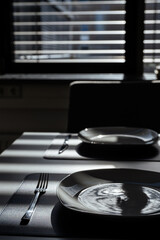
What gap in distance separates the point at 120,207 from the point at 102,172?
6.1 inches

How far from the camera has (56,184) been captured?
0.66m

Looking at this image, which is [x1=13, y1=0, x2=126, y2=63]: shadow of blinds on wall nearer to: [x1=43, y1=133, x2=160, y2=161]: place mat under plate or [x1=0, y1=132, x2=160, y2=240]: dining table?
[x1=0, y1=132, x2=160, y2=240]: dining table

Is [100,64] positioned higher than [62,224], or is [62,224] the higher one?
[100,64]

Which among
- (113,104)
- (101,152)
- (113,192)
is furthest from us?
(113,104)

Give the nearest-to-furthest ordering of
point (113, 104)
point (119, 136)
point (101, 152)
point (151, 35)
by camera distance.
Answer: point (101, 152) → point (119, 136) → point (113, 104) → point (151, 35)

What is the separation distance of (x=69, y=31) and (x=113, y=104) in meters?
0.82

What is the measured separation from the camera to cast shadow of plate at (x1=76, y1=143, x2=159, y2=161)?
845mm

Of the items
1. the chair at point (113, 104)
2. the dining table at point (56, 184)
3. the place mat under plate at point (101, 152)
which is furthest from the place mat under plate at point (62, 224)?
the chair at point (113, 104)

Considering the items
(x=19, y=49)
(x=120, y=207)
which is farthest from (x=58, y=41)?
(x=120, y=207)

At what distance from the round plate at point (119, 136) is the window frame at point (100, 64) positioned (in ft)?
3.01

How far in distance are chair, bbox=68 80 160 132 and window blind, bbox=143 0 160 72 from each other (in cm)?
69

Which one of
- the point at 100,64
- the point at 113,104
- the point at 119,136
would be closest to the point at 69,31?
the point at 100,64

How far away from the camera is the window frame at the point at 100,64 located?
1874 millimetres

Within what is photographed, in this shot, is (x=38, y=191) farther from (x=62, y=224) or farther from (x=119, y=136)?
(x=119, y=136)
